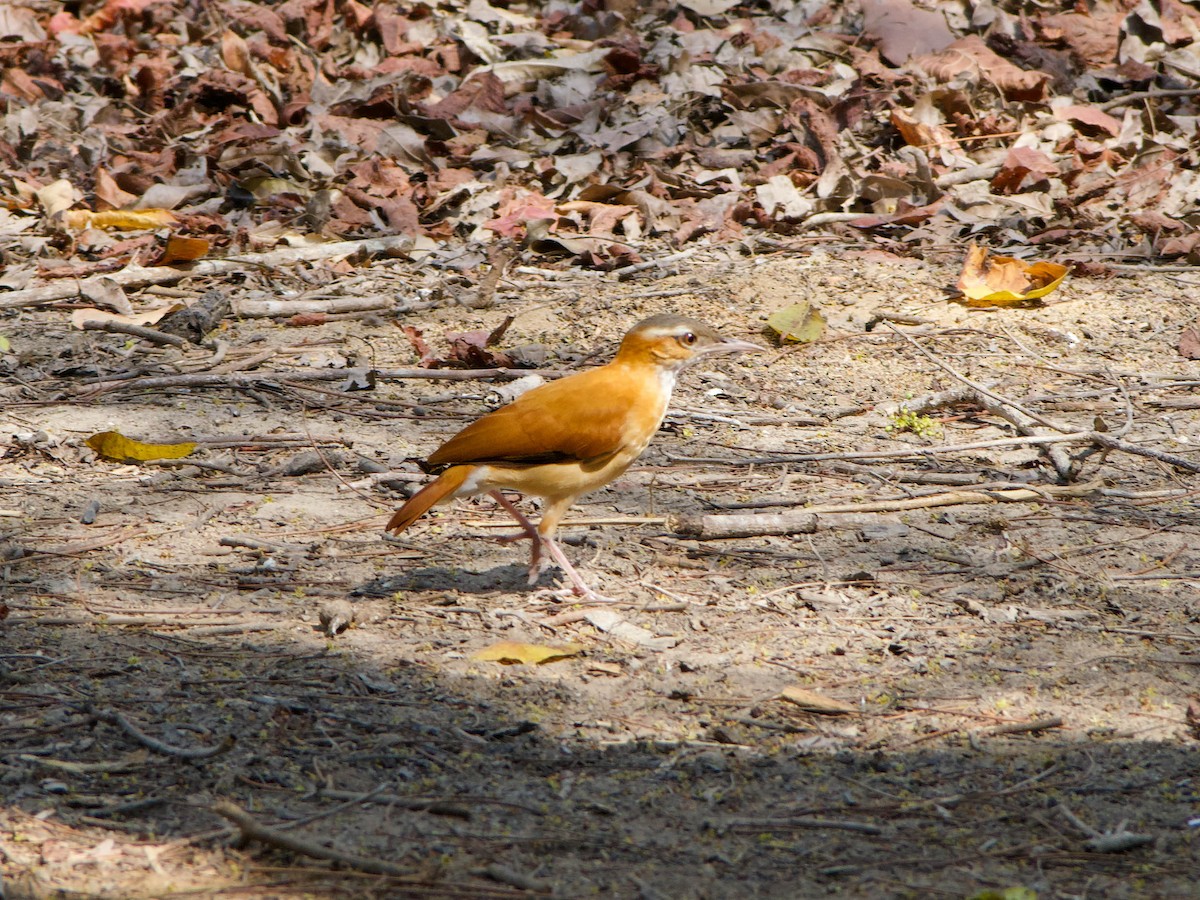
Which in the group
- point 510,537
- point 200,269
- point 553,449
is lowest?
point 200,269

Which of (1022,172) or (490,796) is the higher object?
(490,796)

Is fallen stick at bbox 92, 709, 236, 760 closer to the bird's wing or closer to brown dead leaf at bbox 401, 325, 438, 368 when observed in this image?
the bird's wing

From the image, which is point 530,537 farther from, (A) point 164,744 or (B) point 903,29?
(B) point 903,29

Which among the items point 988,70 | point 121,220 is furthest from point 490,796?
point 988,70

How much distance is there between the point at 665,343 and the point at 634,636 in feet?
4.59

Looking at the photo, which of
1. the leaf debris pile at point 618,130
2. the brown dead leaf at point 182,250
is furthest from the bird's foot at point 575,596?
the brown dead leaf at point 182,250

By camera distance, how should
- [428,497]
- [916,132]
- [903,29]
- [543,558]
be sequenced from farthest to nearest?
[903,29] < [916,132] < [543,558] < [428,497]

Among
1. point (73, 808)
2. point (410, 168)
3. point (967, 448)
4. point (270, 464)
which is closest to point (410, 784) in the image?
point (73, 808)

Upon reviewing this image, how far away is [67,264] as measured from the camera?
8.80 metres

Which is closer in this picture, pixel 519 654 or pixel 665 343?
pixel 519 654

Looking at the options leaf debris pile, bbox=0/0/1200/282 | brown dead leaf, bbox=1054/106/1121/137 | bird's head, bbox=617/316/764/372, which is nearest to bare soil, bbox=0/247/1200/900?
bird's head, bbox=617/316/764/372

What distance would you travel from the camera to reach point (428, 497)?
5.12 metres

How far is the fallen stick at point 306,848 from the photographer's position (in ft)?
10.7

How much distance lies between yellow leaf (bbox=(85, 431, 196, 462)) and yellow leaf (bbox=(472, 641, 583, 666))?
7.67 ft
